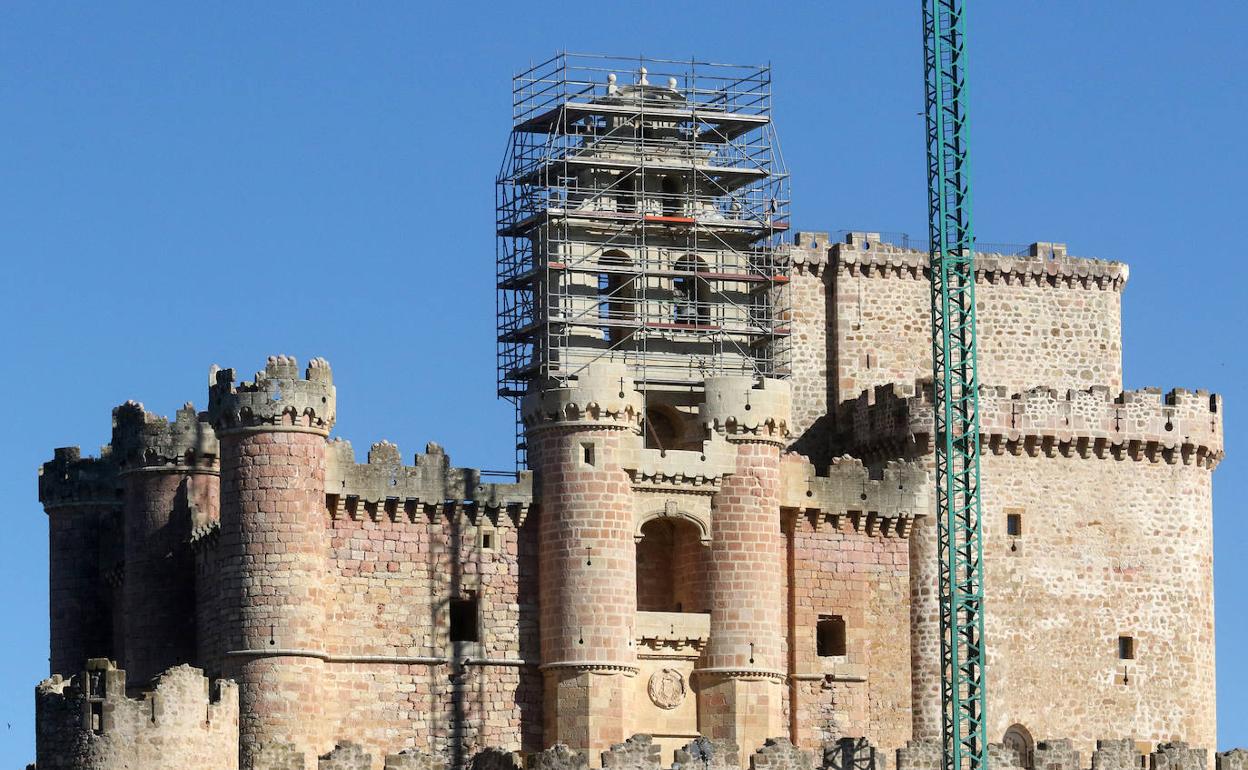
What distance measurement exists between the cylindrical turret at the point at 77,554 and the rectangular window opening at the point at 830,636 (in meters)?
20.4

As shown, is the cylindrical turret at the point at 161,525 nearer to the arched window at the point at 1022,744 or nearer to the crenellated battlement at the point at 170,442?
the crenellated battlement at the point at 170,442

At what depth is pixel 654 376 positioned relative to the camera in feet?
298

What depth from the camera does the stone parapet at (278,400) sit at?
82000 millimetres

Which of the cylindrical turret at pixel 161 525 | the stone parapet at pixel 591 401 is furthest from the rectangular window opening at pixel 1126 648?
the cylindrical turret at pixel 161 525

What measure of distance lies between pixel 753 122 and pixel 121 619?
23.0m

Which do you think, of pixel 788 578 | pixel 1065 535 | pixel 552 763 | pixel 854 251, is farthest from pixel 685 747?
pixel 854 251

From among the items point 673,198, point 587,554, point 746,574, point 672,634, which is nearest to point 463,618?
point 587,554

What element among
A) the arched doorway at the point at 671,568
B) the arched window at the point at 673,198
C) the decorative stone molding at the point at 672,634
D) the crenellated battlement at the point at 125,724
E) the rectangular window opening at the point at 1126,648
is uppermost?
the arched window at the point at 673,198

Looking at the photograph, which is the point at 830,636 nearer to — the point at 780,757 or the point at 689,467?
the point at 689,467

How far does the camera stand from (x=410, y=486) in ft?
277

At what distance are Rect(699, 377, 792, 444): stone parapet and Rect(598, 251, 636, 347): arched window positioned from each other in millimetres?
5071

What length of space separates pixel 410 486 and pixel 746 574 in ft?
30.1

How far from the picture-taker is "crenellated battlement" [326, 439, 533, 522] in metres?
83.6

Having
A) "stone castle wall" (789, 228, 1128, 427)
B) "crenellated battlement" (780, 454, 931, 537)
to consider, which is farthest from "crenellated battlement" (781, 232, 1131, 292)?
"crenellated battlement" (780, 454, 931, 537)
